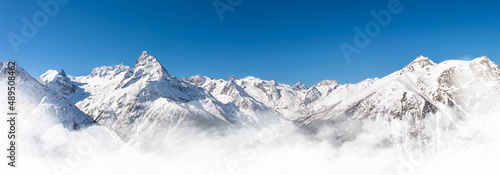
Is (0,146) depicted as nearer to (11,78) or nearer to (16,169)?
(16,169)

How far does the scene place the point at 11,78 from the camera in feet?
386

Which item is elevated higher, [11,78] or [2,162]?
[11,78]

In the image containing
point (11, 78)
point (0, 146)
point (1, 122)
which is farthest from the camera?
point (1, 122)

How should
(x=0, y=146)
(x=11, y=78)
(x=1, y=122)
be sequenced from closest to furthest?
(x=11, y=78) → (x=0, y=146) → (x=1, y=122)

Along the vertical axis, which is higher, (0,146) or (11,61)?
(11,61)

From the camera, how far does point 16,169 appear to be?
19812 centimetres

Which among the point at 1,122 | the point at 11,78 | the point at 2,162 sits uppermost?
the point at 1,122

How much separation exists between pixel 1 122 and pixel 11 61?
98.3 m

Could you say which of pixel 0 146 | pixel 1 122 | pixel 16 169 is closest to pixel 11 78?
pixel 0 146

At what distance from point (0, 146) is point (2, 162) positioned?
30.8ft

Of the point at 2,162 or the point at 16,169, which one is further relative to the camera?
the point at 16,169

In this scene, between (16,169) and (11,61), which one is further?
(16,169)

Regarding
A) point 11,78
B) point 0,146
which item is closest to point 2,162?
point 0,146

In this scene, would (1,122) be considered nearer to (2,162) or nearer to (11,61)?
(2,162)
